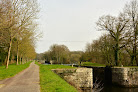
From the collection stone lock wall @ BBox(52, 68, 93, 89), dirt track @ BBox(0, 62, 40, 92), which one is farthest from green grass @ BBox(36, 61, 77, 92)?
stone lock wall @ BBox(52, 68, 93, 89)

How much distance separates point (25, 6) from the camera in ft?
53.2

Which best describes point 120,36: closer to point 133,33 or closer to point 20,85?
point 133,33

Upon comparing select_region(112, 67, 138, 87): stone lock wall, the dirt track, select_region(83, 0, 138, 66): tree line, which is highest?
select_region(83, 0, 138, 66): tree line

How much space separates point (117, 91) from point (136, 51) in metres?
13.2

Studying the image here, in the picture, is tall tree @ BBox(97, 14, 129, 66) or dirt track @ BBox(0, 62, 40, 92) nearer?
dirt track @ BBox(0, 62, 40, 92)

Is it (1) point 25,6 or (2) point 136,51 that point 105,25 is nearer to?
(2) point 136,51

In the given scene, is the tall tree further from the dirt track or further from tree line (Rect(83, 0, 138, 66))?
the dirt track

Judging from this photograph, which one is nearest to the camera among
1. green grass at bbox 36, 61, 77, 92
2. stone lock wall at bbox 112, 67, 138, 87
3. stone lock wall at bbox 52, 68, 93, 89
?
green grass at bbox 36, 61, 77, 92

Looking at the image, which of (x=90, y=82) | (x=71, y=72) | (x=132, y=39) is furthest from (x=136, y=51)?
(x=71, y=72)

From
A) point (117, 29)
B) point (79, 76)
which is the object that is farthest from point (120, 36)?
point (79, 76)

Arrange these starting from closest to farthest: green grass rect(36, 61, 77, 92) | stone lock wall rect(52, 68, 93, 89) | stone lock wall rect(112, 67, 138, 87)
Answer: green grass rect(36, 61, 77, 92) → stone lock wall rect(52, 68, 93, 89) → stone lock wall rect(112, 67, 138, 87)

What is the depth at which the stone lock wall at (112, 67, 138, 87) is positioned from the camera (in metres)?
17.0

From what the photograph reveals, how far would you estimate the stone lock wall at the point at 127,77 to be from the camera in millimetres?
16969

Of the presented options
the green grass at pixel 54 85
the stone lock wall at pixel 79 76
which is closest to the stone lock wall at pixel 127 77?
the stone lock wall at pixel 79 76
